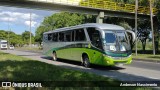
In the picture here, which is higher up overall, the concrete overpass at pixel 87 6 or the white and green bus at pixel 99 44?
the concrete overpass at pixel 87 6

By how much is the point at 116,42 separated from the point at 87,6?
26947 millimetres

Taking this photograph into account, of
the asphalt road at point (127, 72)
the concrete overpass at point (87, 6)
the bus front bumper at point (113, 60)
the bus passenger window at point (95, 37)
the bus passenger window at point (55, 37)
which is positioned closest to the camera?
the asphalt road at point (127, 72)

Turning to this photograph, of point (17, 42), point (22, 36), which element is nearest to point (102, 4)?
point (17, 42)

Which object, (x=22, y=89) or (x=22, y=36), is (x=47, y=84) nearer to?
(x=22, y=89)

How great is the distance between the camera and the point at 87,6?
4400cm

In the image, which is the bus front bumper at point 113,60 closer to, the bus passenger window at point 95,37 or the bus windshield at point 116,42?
the bus windshield at point 116,42

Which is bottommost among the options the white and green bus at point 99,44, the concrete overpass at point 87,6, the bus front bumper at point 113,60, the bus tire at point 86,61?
the bus tire at point 86,61

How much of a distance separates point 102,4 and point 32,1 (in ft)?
43.8

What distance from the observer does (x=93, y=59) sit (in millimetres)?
18312

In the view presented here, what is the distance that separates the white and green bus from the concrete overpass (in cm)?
1739

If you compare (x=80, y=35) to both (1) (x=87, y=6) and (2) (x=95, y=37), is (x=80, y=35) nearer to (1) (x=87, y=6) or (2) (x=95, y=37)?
(2) (x=95, y=37)

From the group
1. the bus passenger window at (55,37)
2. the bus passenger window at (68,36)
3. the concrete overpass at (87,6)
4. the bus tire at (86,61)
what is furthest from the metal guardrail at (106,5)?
the bus tire at (86,61)

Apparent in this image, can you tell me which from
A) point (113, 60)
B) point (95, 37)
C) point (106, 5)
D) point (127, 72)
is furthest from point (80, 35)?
point (106, 5)

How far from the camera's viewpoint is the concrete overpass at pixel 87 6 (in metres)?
38.2
